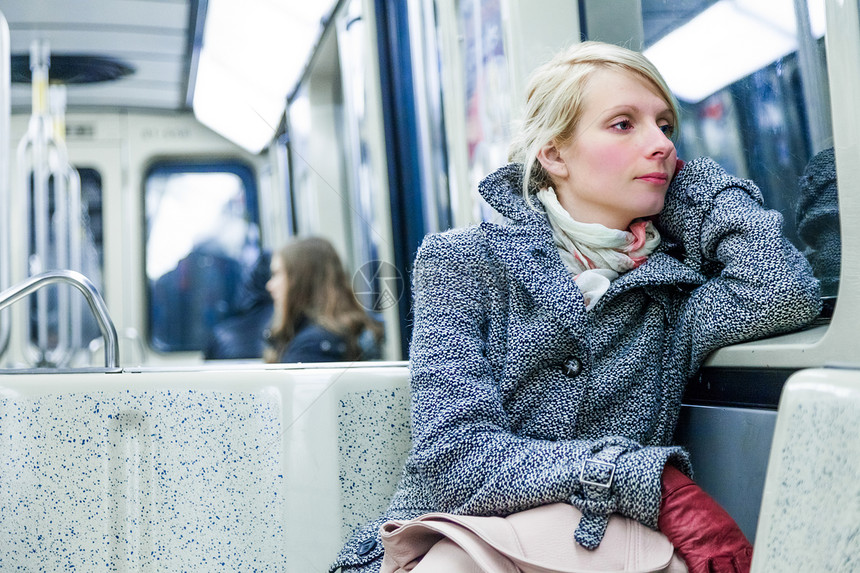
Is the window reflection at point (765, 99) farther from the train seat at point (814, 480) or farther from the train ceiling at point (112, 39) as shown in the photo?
the train ceiling at point (112, 39)

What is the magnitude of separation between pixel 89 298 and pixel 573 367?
2.99 ft

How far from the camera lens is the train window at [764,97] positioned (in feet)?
4.12

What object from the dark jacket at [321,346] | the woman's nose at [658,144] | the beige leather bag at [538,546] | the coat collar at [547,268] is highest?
the woman's nose at [658,144]

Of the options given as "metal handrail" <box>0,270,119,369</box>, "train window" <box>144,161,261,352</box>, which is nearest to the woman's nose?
"metal handrail" <box>0,270,119,369</box>

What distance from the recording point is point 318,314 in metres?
2.71

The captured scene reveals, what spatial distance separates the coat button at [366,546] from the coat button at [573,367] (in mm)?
409

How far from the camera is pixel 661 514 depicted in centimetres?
109

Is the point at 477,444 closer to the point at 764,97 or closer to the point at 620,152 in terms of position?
the point at 620,152

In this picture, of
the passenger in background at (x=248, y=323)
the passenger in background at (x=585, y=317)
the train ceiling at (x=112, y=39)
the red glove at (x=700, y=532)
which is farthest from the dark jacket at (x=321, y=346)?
the passenger in background at (x=248, y=323)

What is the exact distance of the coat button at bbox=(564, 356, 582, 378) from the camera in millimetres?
1294

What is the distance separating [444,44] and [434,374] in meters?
1.18

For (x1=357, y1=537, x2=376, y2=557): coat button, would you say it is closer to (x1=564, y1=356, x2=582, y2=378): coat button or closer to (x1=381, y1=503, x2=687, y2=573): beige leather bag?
(x1=381, y1=503, x2=687, y2=573): beige leather bag

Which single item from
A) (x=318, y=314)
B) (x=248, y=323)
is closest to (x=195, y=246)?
(x=248, y=323)

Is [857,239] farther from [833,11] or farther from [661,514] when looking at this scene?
[661,514]
